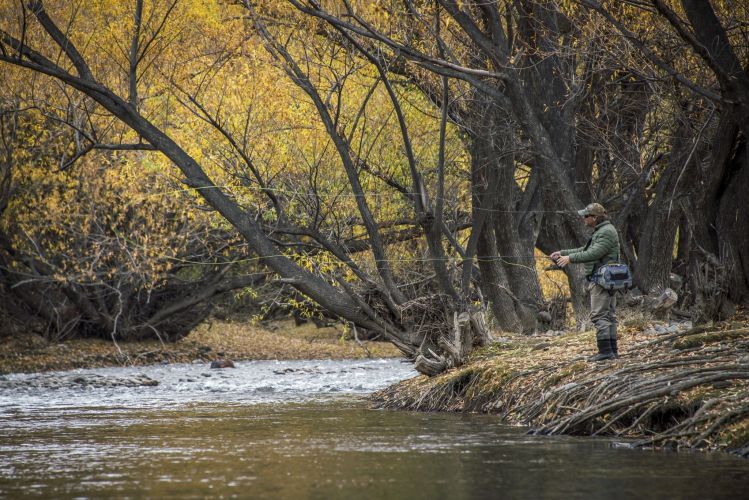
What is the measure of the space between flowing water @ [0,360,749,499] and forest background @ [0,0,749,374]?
256cm

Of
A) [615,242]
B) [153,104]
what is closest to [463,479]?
[615,242]

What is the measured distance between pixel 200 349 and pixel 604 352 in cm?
1857

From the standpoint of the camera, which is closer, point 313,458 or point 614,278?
point 313,458

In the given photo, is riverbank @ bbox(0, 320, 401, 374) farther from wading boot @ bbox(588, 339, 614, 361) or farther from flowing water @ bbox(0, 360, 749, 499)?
wading boot @ bbox(588, 339, 614, 361)

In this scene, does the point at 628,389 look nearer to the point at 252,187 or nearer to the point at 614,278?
the point at 614,278

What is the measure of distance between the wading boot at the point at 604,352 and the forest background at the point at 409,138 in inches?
43.2

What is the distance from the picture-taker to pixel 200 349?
28094mm

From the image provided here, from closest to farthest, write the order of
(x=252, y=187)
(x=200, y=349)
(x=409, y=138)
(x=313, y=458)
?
(x=313, y=458) < (x=252, y=187) < (x=409, y=138) < (x=200, y=349)

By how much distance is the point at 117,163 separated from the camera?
21859 millimetres

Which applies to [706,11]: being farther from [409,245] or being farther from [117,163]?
[117,163]

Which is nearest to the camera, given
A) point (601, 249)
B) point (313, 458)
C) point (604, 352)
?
point (313, 458)

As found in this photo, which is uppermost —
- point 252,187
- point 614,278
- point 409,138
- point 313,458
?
point 409,138

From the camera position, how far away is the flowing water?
6645mm

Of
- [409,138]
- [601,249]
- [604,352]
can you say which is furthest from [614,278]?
[409,138]
